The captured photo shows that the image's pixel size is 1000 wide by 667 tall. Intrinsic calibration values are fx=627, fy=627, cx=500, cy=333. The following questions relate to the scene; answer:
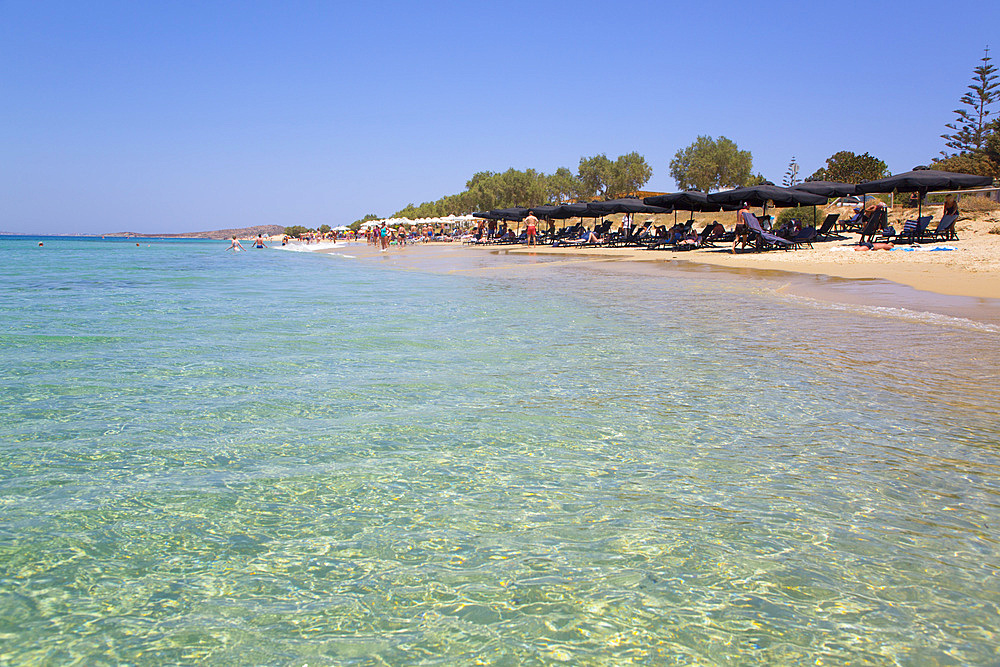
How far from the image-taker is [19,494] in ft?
9.95

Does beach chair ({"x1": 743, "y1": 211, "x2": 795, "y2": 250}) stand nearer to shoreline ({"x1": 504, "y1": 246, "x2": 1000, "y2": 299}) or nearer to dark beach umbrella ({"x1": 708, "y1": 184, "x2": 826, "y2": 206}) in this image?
shoreline ({"x1": 504, "y1": 246, "x2": 1000, "y2": 299})

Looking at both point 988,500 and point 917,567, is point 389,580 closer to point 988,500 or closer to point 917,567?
point 917,567

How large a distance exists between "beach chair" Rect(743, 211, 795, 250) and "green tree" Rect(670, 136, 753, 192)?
1675 inches

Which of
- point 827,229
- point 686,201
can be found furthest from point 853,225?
point 686,201

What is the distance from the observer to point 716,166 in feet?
208

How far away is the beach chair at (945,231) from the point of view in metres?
20.2

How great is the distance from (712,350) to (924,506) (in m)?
3.67

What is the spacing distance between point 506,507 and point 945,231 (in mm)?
22937

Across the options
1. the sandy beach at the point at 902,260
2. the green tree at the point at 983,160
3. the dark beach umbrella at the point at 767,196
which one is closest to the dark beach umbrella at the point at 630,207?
the sandy beach at the point at 902,260

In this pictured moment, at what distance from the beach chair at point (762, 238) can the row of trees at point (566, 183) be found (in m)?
47.3

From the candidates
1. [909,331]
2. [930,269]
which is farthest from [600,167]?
[909,331]

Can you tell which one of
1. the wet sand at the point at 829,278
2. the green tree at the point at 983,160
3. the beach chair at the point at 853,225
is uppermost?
the green tree at the point at 983,160

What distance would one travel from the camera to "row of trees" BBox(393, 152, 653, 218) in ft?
227

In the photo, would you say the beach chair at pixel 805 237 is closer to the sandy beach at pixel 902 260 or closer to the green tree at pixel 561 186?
the sandy beach at pixel 902 260
